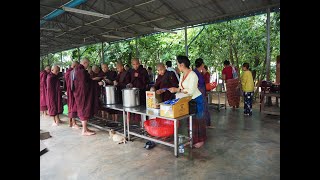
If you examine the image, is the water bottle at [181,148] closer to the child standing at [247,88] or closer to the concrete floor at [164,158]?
the concrete floor at [164,158]

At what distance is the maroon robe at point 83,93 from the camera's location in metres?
4.53

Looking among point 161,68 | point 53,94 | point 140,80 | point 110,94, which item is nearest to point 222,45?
point 140,80

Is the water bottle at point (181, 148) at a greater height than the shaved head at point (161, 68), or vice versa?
the shaved head at point (161, 68)

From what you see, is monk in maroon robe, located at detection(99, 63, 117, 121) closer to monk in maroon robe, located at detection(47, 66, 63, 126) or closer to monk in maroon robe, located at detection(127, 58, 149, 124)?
monk in maroon robe, located at detection(127, 58, 149, 124)

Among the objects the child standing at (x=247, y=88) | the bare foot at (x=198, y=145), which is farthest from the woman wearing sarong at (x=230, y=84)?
the bare foot at (x=198, y=145)

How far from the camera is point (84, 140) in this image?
4.37 m

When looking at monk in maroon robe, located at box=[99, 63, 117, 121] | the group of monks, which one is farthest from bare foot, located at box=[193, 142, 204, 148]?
monk in maroon robe, located at box=[99, 63, 117, 121]

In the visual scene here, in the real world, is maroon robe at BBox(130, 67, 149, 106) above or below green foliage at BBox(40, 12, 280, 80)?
below

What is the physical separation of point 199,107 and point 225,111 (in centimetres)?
332

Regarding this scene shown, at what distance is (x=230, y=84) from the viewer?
21.7 feet

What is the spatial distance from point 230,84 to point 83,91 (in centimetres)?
418

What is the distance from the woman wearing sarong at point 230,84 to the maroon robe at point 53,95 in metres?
4.57

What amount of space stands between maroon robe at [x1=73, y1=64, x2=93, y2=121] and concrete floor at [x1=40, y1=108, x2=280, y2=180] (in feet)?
1.69

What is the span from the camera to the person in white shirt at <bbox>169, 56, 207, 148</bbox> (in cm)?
355
